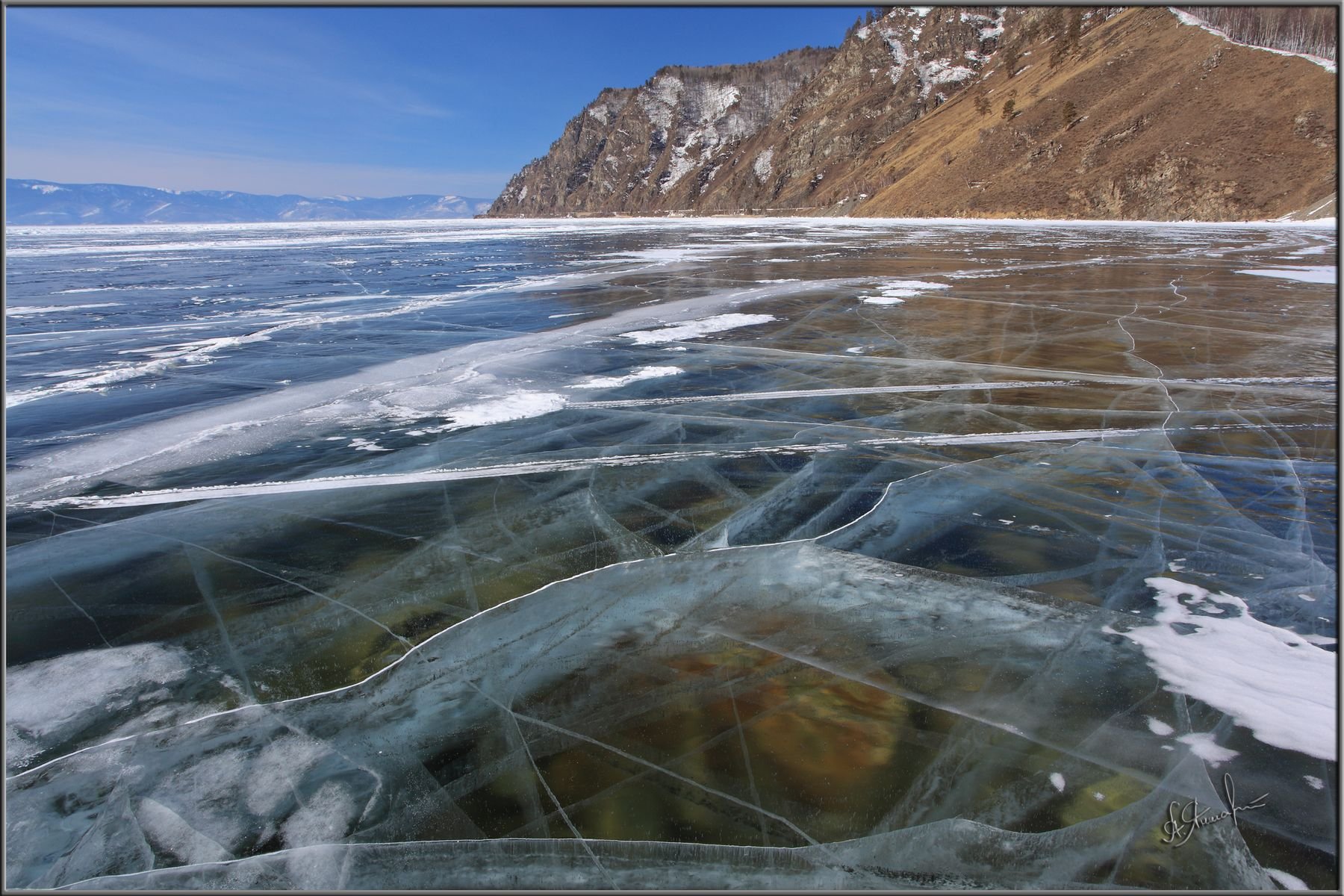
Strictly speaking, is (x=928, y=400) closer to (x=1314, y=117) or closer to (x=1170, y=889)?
(x=1170, y=889)

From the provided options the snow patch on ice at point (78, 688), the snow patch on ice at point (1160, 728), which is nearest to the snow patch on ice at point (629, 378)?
the snow patch on ice at point (78, 688)

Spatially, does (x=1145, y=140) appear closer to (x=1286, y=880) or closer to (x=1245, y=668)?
(x=1245, y=668)

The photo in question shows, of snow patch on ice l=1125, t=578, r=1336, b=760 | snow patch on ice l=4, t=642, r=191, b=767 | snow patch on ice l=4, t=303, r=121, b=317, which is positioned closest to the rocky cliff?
snow patch on ice l=1125, t=578, r=1336, b=760

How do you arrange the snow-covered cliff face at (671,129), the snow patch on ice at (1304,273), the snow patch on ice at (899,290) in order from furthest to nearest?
the snow-covered cliff face at (671,129), the snow patch on ice at (1304,273), the snow patch on ice at (899,290)

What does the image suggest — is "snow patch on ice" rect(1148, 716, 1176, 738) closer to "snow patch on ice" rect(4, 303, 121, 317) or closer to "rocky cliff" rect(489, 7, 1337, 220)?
"snow patch on ice" rect(4, 303, 121, 317)

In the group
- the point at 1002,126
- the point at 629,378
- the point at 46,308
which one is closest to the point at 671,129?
the point at 1002,126

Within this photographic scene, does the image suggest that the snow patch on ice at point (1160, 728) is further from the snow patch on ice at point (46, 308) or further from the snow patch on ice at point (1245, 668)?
the snow patch on ice at point (46, 308)

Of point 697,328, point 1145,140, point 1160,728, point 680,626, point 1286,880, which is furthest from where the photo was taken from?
point 1145,140
